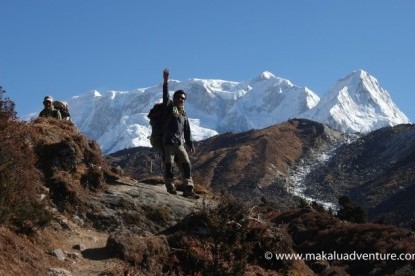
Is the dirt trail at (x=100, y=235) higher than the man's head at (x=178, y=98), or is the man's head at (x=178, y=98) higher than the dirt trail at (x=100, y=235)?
the man's head at (x=178, y=98)

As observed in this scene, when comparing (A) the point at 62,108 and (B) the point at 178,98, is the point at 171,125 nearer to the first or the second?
(B) the point at 178,98

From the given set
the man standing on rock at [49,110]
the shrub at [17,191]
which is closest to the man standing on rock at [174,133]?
the shrub at [17,191]

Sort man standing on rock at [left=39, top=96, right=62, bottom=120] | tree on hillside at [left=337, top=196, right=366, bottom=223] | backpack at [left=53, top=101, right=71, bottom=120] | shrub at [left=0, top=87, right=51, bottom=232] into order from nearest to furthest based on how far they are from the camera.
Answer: shrub at [left=0, top=87, right=51, bottom=232] → man standing on rock at [left=39, top=96, right=62, bottom=120] → backpack at [left=53, top=101, right=71, bottom=120] → tree on hillside at [left=337, top=196, right=366, bottom=223]

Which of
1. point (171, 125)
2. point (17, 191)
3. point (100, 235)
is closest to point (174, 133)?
point (171, 125)

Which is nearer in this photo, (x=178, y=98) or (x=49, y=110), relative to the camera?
(x=178, y=98)

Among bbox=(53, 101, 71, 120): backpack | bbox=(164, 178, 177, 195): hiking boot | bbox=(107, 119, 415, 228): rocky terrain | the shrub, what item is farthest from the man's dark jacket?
bbox=(107, 119, 415, 228): rocky terrain

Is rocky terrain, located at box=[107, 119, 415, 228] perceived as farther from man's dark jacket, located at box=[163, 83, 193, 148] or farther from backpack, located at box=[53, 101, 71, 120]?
man's dark jacket, located at box=[163, 83, 193, 148]

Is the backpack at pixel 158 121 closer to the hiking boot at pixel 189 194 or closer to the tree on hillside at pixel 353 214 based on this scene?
the hiking boot at pixel 189 194

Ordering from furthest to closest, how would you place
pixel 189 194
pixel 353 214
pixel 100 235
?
pixel 353 214
pixel 189 194
pixel 100 235

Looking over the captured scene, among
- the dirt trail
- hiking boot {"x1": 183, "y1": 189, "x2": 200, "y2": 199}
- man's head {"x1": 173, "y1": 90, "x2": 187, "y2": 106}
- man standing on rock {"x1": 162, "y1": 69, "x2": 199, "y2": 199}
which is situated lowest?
the dirt trail

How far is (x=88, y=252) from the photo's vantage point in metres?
9.09

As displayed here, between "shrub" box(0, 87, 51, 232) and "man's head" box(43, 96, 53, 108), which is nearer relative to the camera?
"shrub" box(0, 87, 51, 232)

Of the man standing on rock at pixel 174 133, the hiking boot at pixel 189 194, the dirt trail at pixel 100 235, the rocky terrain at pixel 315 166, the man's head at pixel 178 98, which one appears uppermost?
the rocky terrain at pixel 315 166

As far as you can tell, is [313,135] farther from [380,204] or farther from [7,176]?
[7,176]
